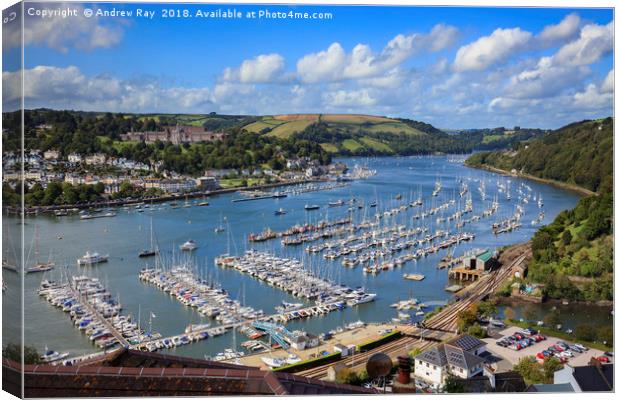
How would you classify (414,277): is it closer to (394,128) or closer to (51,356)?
(394,128)

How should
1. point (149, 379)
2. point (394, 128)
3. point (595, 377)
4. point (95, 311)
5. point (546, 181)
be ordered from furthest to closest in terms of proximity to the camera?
point (546, 181) → point (394, 128) → point (95, 311) → point (595, 377) → point (149, 379)

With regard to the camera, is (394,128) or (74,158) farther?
(74,158)

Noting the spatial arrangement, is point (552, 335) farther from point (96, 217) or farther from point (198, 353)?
point (96, 217)

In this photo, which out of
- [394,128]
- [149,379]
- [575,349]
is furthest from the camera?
[394,128]

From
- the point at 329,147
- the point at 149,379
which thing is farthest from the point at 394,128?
the point at 149,379

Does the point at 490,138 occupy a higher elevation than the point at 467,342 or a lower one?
higher

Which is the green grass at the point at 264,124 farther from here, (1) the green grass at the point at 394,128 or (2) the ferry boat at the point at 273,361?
(2) the ferry boat at the point at 273,361
